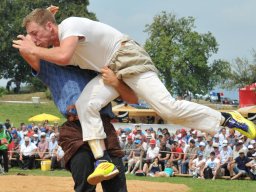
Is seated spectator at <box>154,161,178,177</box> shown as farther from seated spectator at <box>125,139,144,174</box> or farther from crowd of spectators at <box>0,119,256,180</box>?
seated spectator at <box>125,139,144,174</box>

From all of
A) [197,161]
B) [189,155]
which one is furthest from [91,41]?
[189,155]

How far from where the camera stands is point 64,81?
16.5 feet

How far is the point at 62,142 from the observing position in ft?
16.7

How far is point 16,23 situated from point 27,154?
43611 mm

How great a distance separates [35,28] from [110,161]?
45.5 inches

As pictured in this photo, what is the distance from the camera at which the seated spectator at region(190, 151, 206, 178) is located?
17109mm

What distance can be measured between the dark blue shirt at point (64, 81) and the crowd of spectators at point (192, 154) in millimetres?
10966

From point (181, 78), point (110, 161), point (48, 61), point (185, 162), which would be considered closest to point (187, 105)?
point (110, 161)

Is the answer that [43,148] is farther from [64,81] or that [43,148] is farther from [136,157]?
[64,81]

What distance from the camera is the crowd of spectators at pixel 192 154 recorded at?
654 inches

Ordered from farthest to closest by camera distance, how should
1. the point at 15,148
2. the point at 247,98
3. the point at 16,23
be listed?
the point at 16,23, the point at 247,98, the point at 15,148

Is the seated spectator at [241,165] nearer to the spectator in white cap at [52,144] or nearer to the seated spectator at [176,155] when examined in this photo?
the seated spectator at [176,155]

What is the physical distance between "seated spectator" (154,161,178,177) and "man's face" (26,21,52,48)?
44.1 ft

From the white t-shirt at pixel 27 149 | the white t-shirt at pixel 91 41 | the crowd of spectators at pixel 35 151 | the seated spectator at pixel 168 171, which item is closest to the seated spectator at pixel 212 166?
Result: the seated spectator at pixel 168 171
